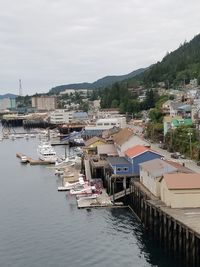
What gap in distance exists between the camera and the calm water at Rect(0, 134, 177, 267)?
96.2 ft

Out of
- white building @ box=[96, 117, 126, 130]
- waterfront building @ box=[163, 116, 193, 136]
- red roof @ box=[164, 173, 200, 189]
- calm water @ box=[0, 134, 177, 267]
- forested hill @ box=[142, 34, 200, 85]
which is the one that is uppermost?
forested hill @ box=[142, 34, 200, 85]

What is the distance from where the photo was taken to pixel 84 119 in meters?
148

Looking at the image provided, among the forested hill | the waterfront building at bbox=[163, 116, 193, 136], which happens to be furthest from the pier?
the forested hill

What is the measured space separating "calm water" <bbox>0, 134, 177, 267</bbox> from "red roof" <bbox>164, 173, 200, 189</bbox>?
3.66 m

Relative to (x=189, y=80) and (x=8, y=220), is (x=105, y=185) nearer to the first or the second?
(x=8, y=220)

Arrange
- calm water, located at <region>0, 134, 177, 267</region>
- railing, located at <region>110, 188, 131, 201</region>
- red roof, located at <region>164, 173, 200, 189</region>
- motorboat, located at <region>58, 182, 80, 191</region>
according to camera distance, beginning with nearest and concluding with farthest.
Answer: calm water, located at <region>0, 134, 177, 267</region>, red roof, located at <region>164, 173, 200, 189</region>, railing, located at <region>110, 188, 131, 201</region>, motorboat, located at <region>58, 182, 80, 191</region>

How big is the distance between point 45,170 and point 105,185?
56.5 ft

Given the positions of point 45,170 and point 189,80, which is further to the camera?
point 189,80

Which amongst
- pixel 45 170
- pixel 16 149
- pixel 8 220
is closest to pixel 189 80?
pixel 16 149

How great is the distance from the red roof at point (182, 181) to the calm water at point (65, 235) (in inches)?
144

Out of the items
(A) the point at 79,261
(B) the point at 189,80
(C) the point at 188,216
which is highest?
(B) the point at 189,80

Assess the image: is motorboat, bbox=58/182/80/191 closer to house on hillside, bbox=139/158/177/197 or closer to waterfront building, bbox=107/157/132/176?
waterfront building, bbox=107/157/132/176

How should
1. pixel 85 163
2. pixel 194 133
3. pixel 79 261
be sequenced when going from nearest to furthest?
pixel 79 261 < pixel 85 163 < pixel 194 133

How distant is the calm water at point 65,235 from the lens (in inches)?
1155
